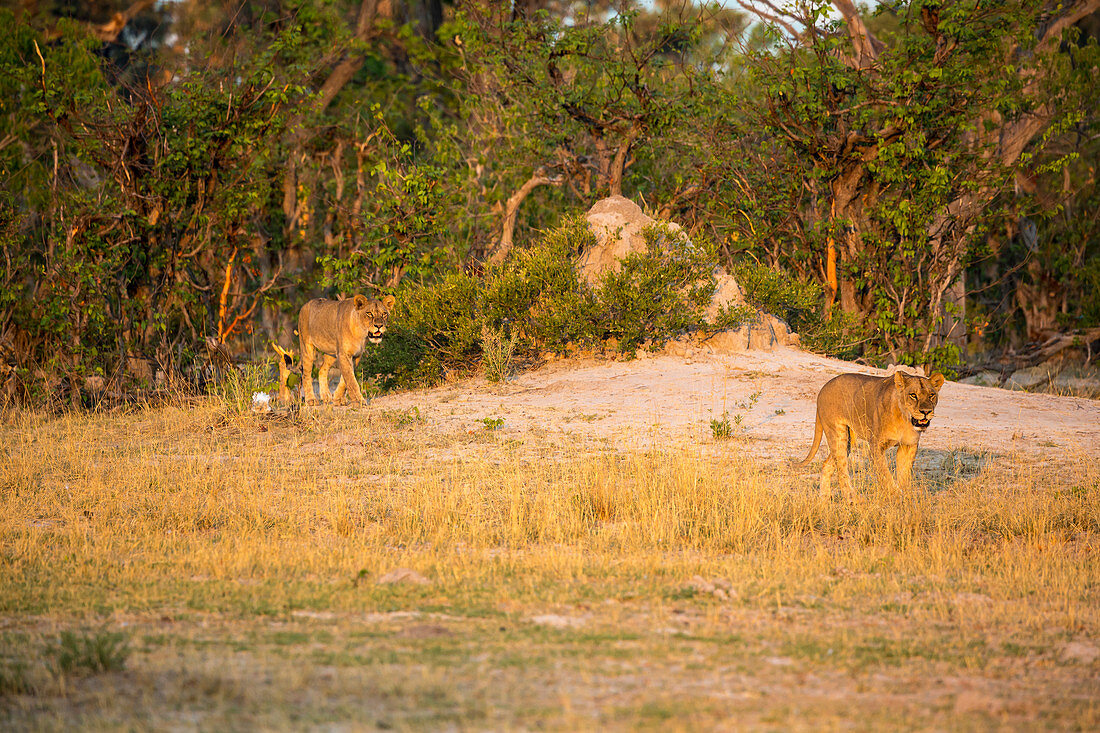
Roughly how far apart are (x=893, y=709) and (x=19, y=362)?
534 inches

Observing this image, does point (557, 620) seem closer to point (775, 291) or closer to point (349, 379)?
point (349, 379)

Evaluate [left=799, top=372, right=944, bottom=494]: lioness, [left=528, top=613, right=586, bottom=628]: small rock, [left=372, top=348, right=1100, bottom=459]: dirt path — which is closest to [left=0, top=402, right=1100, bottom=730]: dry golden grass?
[left=528, top=613, right=586, bottom=628]: small rock

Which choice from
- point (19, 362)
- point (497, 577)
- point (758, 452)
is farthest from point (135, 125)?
point (497, 577)

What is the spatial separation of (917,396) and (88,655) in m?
5.85

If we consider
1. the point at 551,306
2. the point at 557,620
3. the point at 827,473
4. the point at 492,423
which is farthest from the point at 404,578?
the point at 551,306

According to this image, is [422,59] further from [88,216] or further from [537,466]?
[537,466]

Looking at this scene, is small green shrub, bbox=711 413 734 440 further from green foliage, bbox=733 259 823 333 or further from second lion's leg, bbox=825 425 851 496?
green foliage, bbox=733 259 823 333

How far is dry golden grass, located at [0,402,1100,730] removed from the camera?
4.46 metres

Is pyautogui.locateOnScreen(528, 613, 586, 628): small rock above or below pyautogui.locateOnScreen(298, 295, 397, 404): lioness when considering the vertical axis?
below

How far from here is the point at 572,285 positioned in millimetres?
15008

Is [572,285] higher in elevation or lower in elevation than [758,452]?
higher

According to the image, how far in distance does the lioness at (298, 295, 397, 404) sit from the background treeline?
1.33 metres

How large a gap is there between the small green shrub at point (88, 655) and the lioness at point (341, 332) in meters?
8.23

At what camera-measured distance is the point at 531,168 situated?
2056cm
